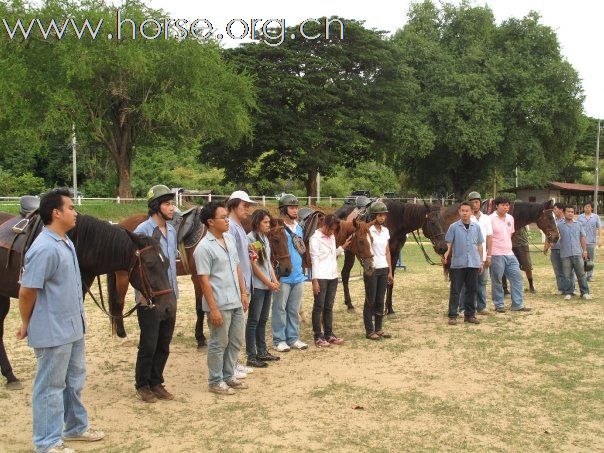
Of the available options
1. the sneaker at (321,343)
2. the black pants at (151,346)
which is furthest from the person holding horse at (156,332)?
the sneaker at (321,343)

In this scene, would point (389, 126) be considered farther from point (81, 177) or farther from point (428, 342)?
point (428, 342)

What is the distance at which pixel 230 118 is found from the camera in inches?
1135

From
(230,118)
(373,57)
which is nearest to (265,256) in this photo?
(230,118)

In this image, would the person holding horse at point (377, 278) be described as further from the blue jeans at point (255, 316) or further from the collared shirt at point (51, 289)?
the collared shirt at point (51, 289)

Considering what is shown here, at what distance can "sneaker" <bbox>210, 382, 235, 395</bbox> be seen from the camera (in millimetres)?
5570

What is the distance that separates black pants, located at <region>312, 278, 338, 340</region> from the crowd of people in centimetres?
1

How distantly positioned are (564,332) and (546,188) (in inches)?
1677

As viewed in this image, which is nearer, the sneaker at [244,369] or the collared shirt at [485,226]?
the sneaker at [244,369]

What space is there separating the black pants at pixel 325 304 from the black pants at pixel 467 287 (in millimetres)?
2266

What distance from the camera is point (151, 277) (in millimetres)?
5047

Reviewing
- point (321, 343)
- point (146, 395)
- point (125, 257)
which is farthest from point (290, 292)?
point (125, 257)

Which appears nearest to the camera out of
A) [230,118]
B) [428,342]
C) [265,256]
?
[265,256]

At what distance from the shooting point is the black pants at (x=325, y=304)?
721 centimetres

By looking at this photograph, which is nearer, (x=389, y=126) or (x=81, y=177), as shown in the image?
(x=389, y=126)
